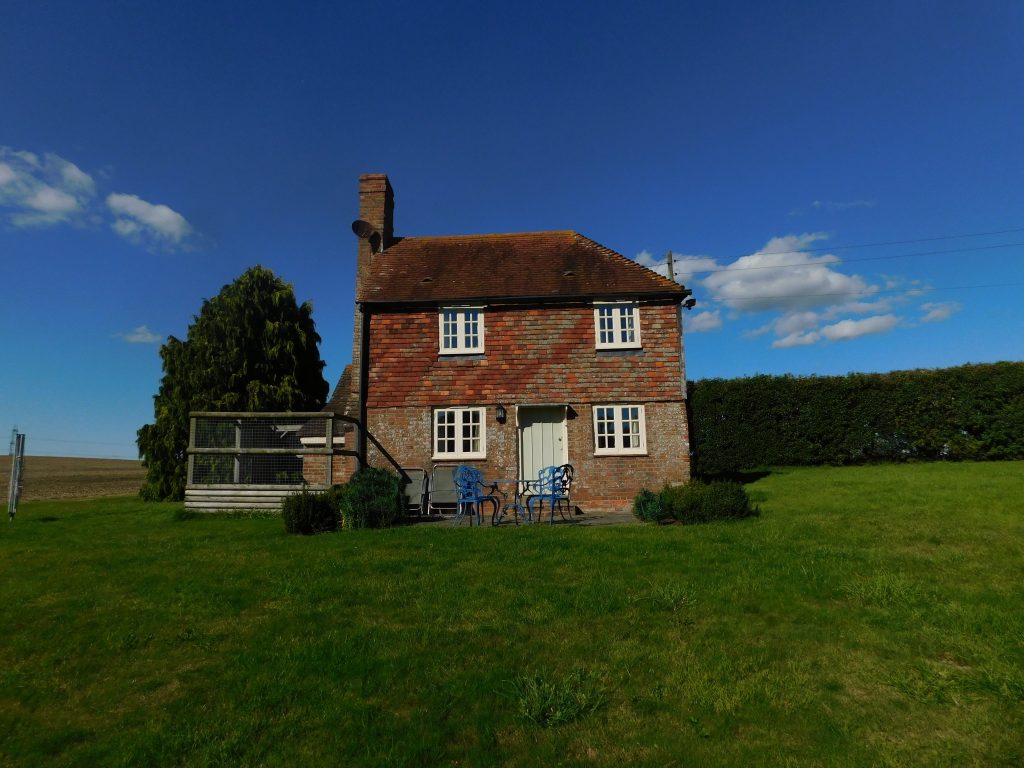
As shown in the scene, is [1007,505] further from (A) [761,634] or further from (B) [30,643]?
(B) [30,643]

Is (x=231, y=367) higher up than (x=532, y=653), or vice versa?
(x=231, y=367)

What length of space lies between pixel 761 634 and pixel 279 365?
24.8 meters

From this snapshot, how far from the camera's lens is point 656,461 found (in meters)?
14.9

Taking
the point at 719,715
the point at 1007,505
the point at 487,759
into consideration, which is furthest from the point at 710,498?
the point at 487,759

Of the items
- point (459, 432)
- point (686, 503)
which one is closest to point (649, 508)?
point (686, 503)

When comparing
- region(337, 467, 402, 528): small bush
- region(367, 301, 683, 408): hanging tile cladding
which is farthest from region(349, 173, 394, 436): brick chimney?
region(337, 467, 402, 528): small bush

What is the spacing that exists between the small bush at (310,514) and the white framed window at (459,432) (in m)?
4.41

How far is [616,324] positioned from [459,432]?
A: 5.28 m

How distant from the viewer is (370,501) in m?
11.1

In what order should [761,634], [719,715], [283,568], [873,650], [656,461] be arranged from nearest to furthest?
[719,715] → [873,650] → [761,634] → [283,568] → [656,461]

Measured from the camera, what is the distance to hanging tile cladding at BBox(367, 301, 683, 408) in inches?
601

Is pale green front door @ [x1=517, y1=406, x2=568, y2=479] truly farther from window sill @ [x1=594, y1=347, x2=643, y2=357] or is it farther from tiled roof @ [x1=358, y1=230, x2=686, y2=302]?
tiled roof @ [x1=358, y1=230, x2=686, y2=302]

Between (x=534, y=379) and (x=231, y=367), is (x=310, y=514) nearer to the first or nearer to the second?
(x=534, y=379)

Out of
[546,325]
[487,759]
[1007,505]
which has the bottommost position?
[487,759]
